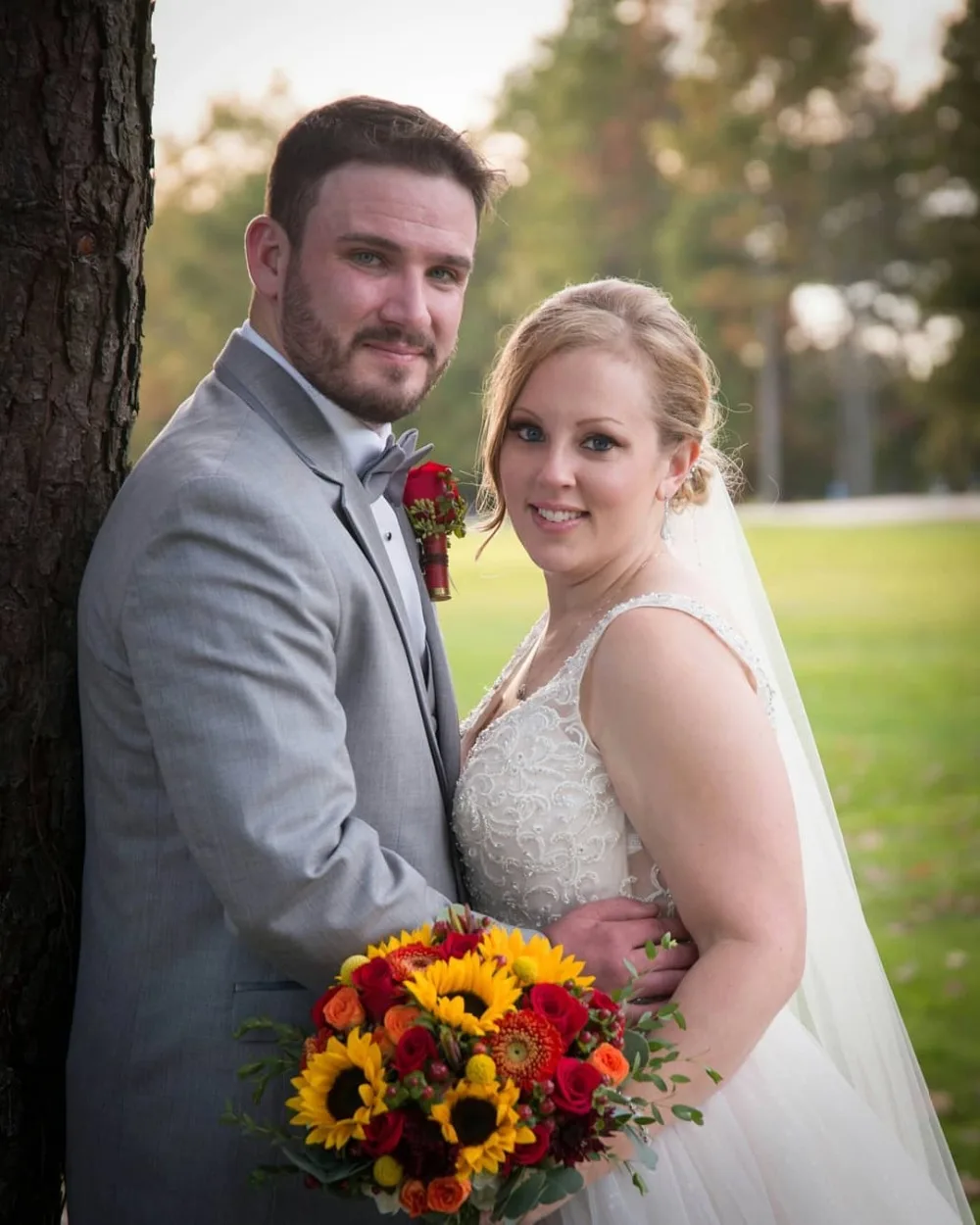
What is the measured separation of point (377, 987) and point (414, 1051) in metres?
0.13

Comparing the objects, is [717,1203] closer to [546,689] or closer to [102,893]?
[546,689]

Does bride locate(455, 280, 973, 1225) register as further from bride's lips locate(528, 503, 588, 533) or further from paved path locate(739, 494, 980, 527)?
paved path locate(739, 494, 980, 527)

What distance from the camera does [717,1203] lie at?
2592mm

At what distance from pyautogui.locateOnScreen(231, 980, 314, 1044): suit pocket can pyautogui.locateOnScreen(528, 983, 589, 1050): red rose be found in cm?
58

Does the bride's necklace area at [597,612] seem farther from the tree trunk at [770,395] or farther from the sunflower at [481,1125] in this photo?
the tree trunk at [770,395]

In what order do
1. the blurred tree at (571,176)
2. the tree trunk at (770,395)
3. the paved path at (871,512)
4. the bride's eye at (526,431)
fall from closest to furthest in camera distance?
1. the bride's eye at (526,431)
2. the paved path at (871,512)
3. the blurred tree at (571,176)
4. the tree trunk at (770,395)

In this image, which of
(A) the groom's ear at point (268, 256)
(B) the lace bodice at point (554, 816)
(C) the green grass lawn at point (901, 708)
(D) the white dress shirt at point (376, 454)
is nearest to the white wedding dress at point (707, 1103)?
(B) the lace bodice at point (554, 816)

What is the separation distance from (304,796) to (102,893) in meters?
0.59

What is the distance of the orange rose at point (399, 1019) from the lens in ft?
6.83

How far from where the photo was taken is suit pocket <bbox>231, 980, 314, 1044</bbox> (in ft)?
8.24

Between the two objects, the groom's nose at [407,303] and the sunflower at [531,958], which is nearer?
the sunflower at [531,958]

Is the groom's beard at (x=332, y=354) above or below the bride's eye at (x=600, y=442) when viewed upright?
above

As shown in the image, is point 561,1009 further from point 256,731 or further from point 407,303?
point 407,303

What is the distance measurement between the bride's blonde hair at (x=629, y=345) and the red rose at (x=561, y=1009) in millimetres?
1423
